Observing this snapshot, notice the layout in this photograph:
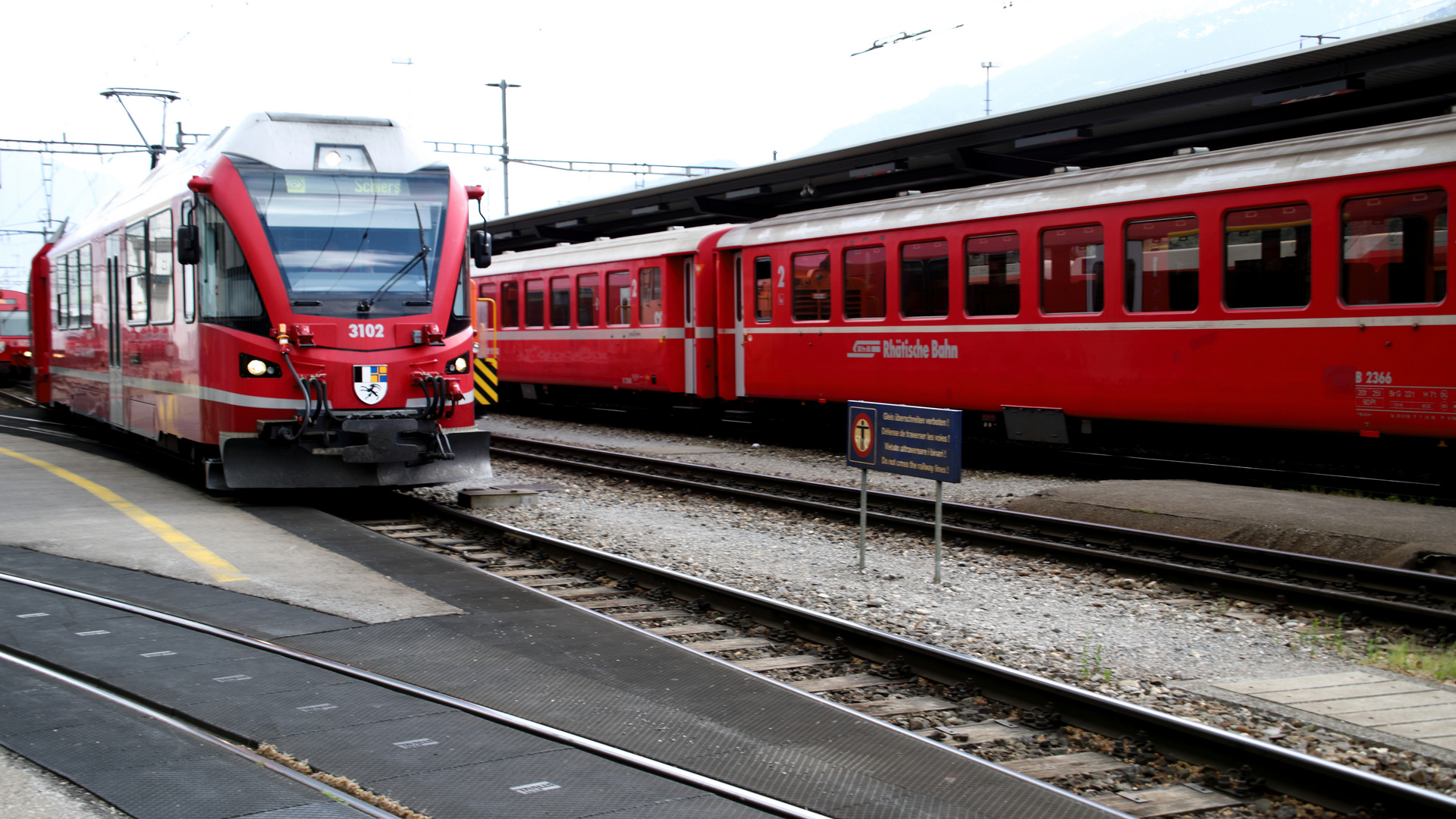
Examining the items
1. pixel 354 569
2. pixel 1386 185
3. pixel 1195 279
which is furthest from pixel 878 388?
pixel 354 569

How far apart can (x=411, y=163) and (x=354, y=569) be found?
4.25 metres

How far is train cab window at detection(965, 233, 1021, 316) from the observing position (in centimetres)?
1320

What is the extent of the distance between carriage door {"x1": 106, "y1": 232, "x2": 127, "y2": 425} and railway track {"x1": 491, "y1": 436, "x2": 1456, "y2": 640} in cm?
635

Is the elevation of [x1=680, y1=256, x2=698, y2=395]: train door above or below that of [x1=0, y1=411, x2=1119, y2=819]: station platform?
above

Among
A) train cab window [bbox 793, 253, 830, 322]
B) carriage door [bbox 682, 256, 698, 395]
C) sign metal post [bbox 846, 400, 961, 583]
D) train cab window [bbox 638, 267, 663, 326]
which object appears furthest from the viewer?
train cab window [bbox 638, 267, 663, 326]

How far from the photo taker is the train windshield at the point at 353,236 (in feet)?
31.6

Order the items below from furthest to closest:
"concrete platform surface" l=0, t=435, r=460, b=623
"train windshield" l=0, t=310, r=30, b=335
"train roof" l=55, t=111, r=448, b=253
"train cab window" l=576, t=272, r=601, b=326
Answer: "train windshield" l=0, t=310, r=30, b=335
"train cab window" l=576, t=272, r=601, b=326
"train roof" l=55, t=111, r=448, b=253
"concrete platform surface" l=0, t=435, r=460, b=623

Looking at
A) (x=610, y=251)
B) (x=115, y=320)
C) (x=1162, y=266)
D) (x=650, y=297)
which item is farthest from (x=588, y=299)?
(x=1162, y=266)

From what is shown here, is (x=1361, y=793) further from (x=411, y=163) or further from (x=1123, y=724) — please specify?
(x=411, y=163)

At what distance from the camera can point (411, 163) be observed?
10.4 metres

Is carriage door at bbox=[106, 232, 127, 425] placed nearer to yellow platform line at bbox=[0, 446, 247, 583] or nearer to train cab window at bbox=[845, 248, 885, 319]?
yellow platform line at bbox=[0, 446, 247, 583]

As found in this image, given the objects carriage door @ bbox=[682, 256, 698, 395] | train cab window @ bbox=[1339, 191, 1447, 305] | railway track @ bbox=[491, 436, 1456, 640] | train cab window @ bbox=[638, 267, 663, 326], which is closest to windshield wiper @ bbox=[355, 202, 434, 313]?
railway track @ bbox=[491, 436, 1456, 640]

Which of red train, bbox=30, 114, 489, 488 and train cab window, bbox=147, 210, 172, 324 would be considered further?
train cab window, bbox=147, 210, 172, 324

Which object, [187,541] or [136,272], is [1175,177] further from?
[136,272]
